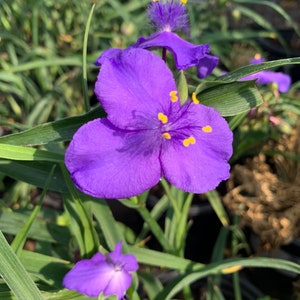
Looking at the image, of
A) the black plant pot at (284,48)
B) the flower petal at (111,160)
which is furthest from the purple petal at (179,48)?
the black plant pot at (284,48)

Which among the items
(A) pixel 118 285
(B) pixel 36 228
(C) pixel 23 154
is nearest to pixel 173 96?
(C) pixel 23 154

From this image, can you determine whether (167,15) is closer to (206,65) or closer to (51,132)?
(206,65)

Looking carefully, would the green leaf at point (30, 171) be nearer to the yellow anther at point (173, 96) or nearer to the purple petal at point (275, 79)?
the yellow anther at point (173, 96)

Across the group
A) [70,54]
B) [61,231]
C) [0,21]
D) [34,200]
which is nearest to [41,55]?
[70,54]

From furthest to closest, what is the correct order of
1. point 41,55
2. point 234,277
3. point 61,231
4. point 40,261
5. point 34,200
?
point 41,55 → point 34,200 → point 234,277 → point 61,231 → point 40,261

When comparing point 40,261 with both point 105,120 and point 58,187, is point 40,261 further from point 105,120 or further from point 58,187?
point 105,120

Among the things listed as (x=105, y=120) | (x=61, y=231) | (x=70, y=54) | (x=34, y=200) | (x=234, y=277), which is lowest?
(x=234, y=277)

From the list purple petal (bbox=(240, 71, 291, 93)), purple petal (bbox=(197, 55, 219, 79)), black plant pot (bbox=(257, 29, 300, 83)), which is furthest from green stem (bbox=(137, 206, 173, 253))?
black plant pot (bbox=(257, 29, 300, 83))
